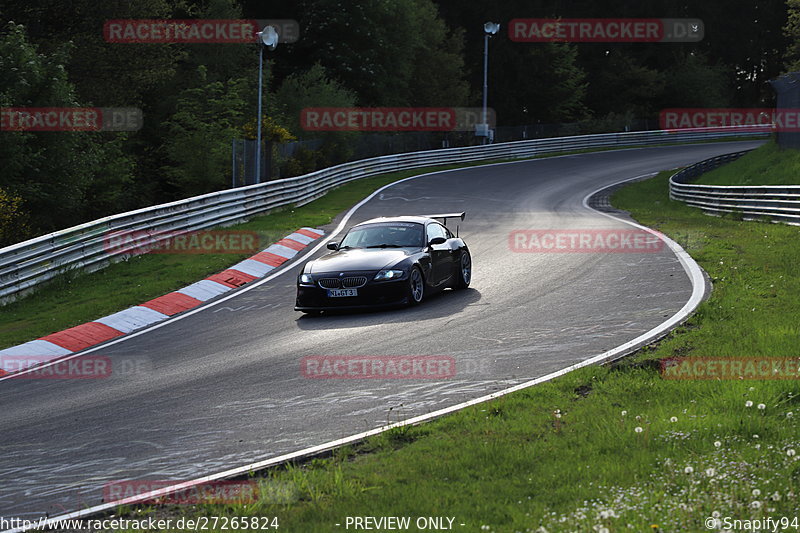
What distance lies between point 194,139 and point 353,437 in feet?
106

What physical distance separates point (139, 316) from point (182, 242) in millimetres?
7102

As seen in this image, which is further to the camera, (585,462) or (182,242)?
(182,242)

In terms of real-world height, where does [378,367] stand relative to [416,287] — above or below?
below

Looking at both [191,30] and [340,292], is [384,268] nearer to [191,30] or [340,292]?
[340,292]

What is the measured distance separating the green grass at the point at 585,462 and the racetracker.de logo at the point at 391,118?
39412mm

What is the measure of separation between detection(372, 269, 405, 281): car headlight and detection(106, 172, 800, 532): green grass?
518cm

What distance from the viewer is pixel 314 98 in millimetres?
50438

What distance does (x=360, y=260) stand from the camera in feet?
48.3

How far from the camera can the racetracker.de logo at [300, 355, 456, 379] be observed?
9.95m

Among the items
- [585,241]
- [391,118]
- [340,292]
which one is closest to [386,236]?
[340,292]

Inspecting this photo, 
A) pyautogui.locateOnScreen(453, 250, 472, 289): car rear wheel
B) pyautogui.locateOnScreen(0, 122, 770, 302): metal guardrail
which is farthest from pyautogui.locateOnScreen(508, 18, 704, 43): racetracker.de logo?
pyautogui.locateOnScreen(453, 250, 472, 289): car rear wheel

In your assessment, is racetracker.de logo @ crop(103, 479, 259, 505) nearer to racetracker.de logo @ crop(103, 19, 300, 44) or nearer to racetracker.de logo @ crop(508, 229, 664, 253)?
racetracker.de logo @ crop(508, 229, 664, 253)

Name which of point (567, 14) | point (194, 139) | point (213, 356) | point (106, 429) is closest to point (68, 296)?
point (213, 356)

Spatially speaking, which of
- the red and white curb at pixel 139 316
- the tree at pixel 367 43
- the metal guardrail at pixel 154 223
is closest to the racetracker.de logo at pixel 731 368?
the red and white curb at pixel 139 316
